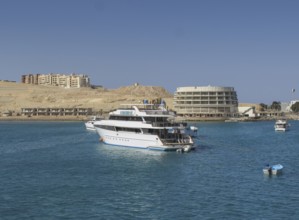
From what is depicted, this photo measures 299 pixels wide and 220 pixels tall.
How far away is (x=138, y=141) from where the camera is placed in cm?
6931

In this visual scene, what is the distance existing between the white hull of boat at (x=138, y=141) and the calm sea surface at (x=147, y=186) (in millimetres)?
1665

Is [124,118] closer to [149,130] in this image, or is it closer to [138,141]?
[138,141]

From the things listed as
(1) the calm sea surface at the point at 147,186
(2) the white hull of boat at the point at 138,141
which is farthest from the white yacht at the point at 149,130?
(1) the calm sea surface at the point at 147,186

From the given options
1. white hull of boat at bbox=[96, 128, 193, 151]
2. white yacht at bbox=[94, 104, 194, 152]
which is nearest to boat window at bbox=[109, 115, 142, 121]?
white yacht at bbox=[94, 104, 194, 152]

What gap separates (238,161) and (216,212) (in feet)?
86.9

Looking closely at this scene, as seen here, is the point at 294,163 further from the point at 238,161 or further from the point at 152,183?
the point at 152,183

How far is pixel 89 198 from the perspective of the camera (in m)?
36.2

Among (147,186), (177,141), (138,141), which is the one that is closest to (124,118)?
(138,141)

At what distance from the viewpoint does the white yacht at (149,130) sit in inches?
2633

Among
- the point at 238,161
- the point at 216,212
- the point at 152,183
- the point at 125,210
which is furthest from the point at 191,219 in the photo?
the point at 238,161

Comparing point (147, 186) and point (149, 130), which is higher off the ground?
point (149, 130)

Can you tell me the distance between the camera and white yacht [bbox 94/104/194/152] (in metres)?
66.9

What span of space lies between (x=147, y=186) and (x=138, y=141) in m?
28.1

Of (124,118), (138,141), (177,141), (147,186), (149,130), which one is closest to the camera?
(147,186)
